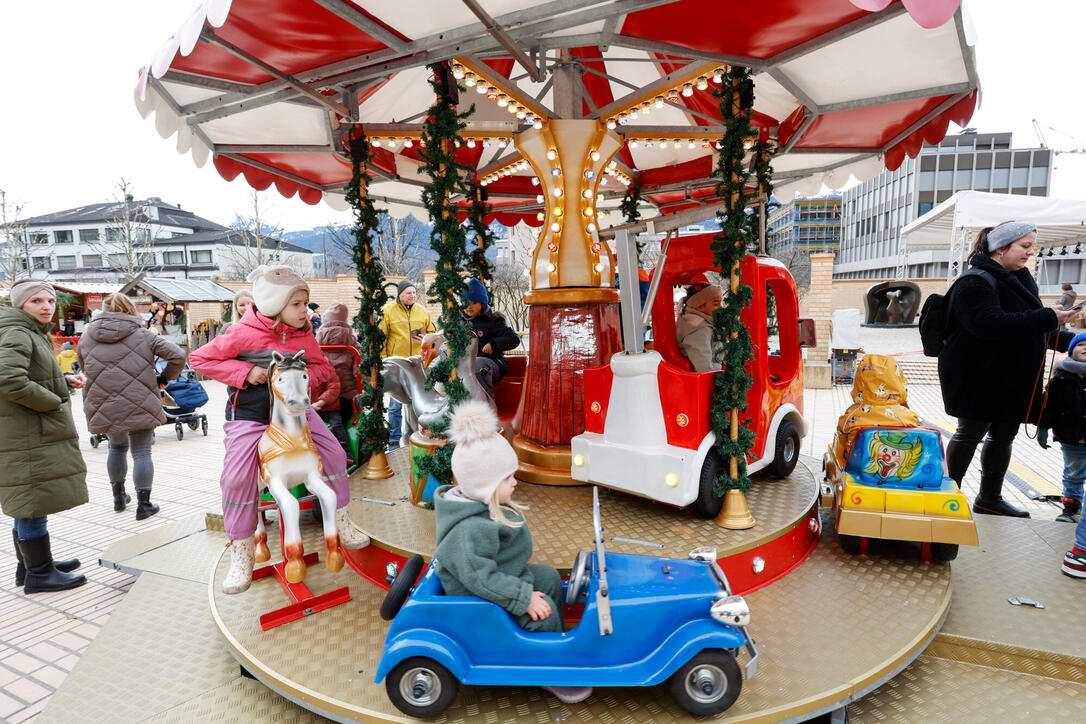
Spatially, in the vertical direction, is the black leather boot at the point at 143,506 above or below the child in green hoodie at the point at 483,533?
below

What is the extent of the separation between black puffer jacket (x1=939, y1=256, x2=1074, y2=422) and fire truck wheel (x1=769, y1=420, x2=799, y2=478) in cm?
107

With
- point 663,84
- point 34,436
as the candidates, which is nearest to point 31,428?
point 34,436

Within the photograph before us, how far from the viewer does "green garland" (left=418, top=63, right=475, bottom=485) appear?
3.23 metres

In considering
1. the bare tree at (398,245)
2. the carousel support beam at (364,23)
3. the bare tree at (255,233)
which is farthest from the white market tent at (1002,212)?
the bare tree at (255,233)

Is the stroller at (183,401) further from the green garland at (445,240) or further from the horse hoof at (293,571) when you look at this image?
the green garland at (445,240)

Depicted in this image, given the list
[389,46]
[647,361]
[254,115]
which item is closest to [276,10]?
[389,46]

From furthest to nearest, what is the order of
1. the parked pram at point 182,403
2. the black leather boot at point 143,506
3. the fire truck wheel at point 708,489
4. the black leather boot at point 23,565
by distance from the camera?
the parked pram at point 182,403
the black leather boot at point 143,506
the black leather boot at point 23,565
the fire truck wheel at point 708,489

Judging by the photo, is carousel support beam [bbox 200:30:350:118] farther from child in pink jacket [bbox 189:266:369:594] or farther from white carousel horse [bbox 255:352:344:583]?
white carousel horse [bbox 255:352:344:583]

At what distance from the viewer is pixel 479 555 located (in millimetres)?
2049

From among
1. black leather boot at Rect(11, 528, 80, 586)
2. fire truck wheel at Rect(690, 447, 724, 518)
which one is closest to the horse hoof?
fire truck wheel at Rect(690, 447, 724, 518)

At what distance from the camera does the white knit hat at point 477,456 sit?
2066 mm

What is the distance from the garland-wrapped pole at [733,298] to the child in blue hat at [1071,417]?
2.53 m

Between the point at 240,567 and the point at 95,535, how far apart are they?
306cm

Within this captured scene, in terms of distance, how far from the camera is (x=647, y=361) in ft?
10.8
